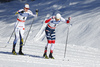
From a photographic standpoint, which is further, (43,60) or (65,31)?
(65,31)

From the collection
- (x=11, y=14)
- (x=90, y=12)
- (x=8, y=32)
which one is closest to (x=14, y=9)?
(x=11, y=14)

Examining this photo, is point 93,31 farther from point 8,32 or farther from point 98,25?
point 8,32

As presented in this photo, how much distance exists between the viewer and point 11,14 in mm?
20703

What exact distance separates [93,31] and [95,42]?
1.24 meters

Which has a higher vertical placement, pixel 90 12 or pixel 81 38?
pixel 90 12

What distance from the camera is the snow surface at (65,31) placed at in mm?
8758

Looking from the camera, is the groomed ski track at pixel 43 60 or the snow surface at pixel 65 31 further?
the snow surface at pixel 65 31

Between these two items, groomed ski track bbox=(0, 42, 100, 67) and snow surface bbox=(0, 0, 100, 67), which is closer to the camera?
groomed ski track bbox=(0, 42, 100, 67)

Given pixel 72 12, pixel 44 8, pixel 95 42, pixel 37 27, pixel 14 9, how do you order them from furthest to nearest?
1. pixel 14 9
2. pixel 44 8
3. pixel 72 12
4. pixel 37 27
5. pixel 95 42

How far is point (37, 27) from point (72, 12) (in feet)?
10.7

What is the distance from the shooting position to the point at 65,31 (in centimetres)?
1370

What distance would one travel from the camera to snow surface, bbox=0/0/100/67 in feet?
28.7

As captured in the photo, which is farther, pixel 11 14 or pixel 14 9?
pixel 14 9

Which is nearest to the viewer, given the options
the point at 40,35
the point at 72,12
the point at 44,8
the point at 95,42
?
the point at 95,42
